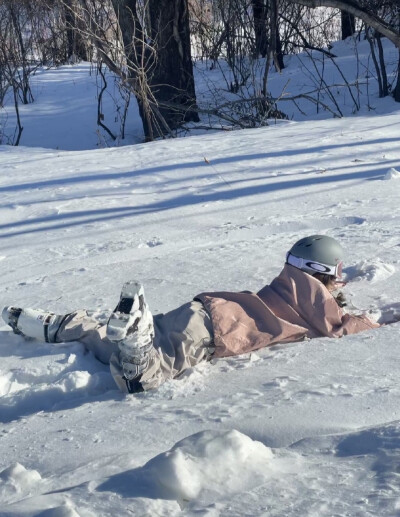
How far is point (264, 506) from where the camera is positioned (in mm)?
1944

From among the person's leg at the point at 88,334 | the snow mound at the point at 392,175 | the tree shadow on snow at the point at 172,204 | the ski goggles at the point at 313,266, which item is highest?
the ski goggles at the point at 313,266

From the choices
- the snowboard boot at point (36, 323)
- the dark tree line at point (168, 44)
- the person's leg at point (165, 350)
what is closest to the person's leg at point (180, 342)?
the person's leg at point (165, 350)

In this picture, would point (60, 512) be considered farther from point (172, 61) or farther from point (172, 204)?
point (172, 61)

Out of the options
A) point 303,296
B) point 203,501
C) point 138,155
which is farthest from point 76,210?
point 203,501

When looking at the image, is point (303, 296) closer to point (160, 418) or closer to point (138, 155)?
point (160, 418)

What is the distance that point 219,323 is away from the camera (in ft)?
11.6

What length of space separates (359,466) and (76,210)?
14.7ft

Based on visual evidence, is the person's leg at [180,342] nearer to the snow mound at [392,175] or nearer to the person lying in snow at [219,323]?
the person lying in snow at [219,323]

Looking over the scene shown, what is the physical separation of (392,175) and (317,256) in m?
2.82

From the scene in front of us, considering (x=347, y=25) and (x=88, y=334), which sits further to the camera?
(x=347, y=25)

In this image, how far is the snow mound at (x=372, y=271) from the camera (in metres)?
4.43

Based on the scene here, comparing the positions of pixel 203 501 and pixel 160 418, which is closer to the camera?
pixel 203 501

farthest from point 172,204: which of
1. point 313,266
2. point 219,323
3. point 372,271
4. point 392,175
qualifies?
point 219,323

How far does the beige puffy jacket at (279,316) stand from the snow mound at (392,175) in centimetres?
290
